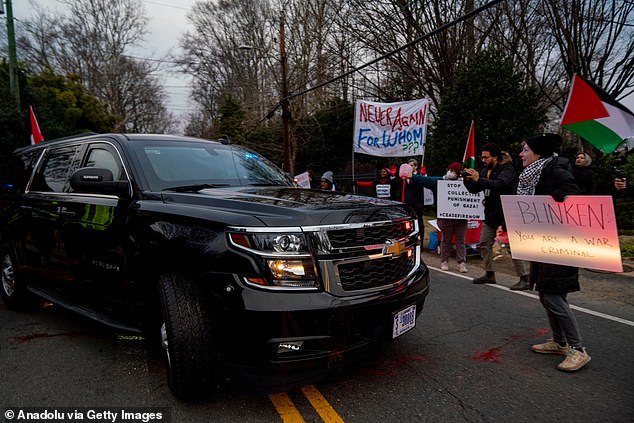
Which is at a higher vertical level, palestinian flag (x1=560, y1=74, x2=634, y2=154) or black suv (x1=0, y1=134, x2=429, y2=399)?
palestinian flag (x1=560, y1=74, x2=634, y2=154)

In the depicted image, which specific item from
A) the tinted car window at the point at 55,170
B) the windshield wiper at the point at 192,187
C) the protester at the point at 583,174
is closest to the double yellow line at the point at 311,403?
the windshield wiper at the point at 192,187

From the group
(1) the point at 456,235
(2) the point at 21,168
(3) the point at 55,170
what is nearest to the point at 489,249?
(1) the point at 456,235

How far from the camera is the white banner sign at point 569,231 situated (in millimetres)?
3172

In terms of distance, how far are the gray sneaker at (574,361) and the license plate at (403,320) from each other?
1314 mm

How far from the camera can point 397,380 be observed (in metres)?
3.02

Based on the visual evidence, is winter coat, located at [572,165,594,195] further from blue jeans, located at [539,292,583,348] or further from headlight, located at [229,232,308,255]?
headlight, located at [229,232,308,255]

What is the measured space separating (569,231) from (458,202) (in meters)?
3.75

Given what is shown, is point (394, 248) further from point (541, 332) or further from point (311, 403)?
point (541, 332)

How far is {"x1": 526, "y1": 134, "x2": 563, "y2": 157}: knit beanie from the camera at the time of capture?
3461 mm

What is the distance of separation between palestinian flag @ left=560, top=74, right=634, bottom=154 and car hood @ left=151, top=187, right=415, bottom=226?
2.01m

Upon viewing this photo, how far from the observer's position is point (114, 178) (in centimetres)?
334

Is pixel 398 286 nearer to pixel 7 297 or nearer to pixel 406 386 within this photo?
pixel 406 386

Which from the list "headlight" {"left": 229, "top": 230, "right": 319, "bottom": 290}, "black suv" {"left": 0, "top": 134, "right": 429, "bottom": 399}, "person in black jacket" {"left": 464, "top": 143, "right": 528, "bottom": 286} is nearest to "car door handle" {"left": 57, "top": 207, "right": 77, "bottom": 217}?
"black suv" {"left": 0, "top": 134, "right": 429, "bottom": 399}

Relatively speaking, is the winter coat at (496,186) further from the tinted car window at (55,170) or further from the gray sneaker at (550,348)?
the tinted car window at (55,170)
